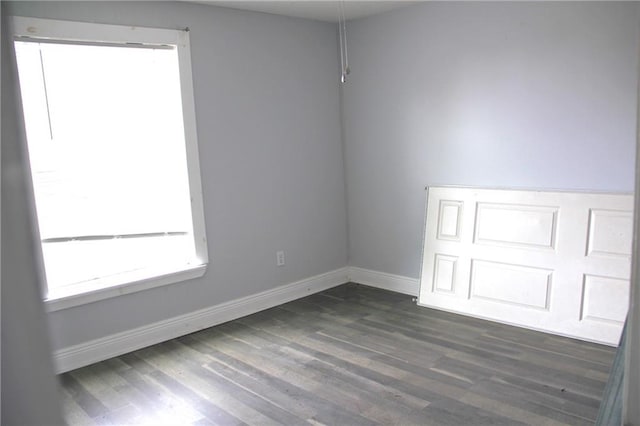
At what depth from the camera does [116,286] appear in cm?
330

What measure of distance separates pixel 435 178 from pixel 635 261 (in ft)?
11.6

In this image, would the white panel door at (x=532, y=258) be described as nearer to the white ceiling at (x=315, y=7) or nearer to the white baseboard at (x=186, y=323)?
the white baseboard at (x=186, y=323)

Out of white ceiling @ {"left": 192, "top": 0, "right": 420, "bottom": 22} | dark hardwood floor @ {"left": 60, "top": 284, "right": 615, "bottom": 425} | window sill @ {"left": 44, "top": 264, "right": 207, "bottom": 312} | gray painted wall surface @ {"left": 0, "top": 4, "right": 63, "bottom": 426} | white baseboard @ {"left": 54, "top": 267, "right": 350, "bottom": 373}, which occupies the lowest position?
dark hardwood floor @ {"left": 60, "top": 284, "right": 615, "bottom": 425}

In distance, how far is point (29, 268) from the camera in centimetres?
42

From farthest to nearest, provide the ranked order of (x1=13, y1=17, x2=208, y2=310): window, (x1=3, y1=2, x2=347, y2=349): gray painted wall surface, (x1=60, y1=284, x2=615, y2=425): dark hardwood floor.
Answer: (x1=3, y1=2, x2=347, y2=349): gray painted wall surface, (x1=13, y1=17, x2=208, y2=310): window, (x1=60, y1=284, x2=615, y2=425): dark hardwood floor

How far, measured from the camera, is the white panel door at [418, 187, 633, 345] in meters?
3.14

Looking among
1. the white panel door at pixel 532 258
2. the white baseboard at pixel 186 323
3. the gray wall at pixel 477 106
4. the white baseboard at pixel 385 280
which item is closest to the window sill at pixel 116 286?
the white baseboard at pixel 186 323

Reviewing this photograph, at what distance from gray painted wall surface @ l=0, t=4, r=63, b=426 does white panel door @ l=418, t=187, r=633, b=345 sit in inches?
133

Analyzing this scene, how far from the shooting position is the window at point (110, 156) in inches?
119

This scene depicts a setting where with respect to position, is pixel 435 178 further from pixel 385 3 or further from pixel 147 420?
pixel 147 420

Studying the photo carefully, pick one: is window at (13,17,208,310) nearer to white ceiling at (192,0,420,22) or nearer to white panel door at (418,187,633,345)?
white ceiling at (192,0,420,22)

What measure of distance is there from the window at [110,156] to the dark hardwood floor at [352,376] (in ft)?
1.98

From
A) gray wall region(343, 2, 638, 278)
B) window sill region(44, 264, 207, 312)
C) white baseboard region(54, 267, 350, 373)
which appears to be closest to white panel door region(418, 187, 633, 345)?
gray wall region(343, 2, 638, 278)

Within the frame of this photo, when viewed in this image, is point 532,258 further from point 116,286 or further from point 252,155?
point 116,286
